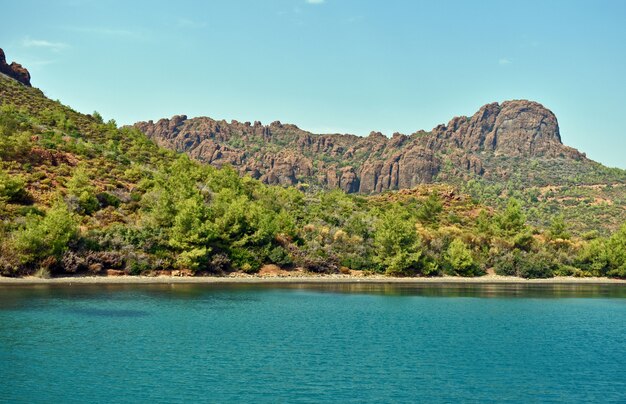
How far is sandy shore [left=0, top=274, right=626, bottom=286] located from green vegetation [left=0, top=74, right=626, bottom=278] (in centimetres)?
162

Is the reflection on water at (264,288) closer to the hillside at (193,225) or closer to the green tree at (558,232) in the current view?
the hillside at (193,225)

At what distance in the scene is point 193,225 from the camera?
68625mm

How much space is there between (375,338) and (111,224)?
4633 centimetres

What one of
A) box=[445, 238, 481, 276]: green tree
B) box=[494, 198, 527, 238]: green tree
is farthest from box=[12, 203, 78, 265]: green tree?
box=[494, 198, 527, 238]: green tree

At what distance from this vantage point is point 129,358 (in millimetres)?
28766

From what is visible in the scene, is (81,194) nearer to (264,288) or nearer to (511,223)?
(264,288)

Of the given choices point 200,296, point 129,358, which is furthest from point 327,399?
point 200,296

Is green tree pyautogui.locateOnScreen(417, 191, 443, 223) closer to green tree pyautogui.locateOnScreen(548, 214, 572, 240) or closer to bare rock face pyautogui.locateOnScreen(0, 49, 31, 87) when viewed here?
green tree pyautogui.locateOnScreen(548, 214, 572, 240)

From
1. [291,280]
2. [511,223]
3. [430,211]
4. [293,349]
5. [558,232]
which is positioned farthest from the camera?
[430,211]

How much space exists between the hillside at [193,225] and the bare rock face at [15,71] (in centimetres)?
1819

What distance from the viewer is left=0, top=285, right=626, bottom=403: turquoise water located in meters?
24.6

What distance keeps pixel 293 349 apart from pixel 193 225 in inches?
1538

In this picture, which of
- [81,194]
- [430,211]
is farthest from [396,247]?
[81,194]

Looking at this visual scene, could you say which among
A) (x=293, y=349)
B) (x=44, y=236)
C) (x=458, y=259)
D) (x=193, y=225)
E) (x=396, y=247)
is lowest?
(x=293, y=349)
